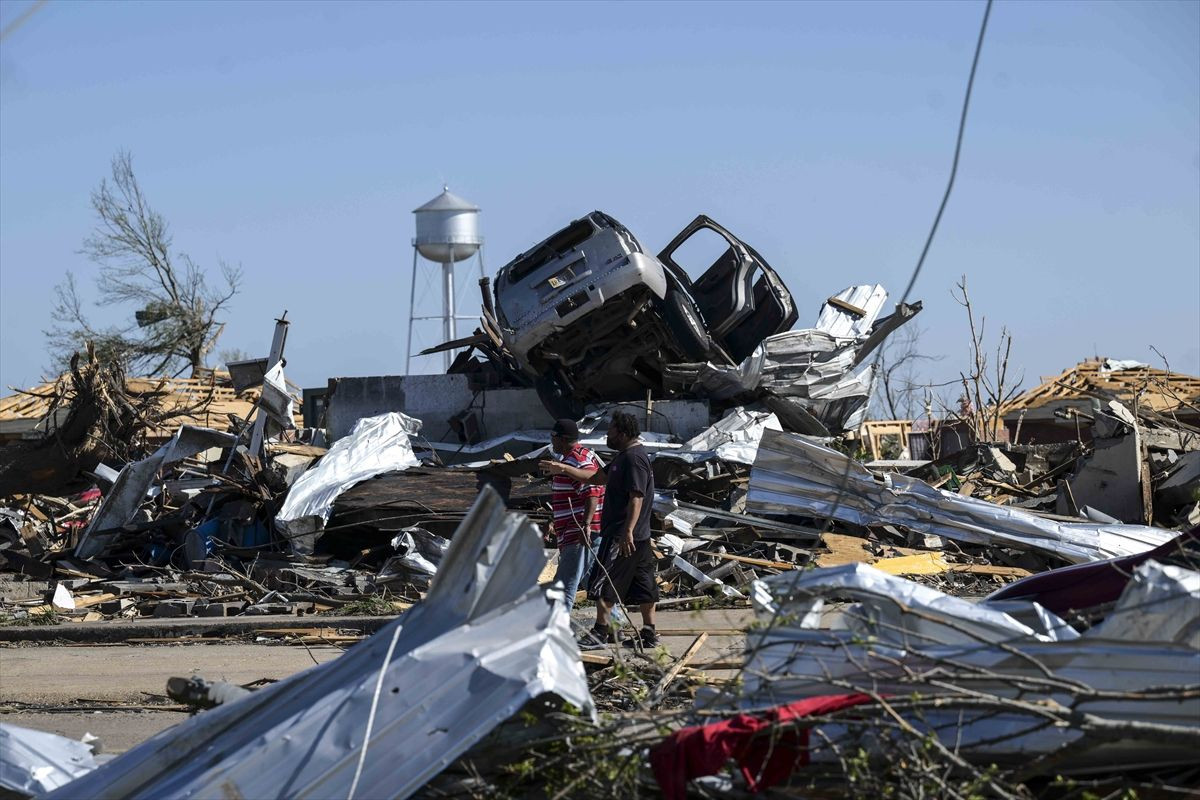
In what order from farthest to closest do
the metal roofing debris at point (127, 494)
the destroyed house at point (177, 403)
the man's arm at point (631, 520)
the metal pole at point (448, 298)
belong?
the metal pole at point (448, 298) < the destroyed house at point (177, 403) < the metal roofing debris at point (127, 494) < the man's arm at point (631, 520)

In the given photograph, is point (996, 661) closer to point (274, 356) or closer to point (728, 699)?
point (728, 699)

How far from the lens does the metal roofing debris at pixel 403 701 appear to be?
437cm

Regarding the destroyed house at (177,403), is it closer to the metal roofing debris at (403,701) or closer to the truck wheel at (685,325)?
the truck wheel at (685,325)

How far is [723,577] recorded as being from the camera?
11750mm

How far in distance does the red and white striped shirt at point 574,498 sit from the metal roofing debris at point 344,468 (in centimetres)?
503

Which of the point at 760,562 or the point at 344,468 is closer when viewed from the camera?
the point at 760,562

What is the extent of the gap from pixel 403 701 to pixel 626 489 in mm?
4094

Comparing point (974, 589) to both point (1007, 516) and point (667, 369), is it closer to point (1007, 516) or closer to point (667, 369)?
point (1007, 516)

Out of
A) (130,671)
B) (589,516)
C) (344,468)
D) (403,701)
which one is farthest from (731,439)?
(403,701)

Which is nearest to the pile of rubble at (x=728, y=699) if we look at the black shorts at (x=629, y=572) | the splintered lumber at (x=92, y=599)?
the black shorts at (x=629, y=572)

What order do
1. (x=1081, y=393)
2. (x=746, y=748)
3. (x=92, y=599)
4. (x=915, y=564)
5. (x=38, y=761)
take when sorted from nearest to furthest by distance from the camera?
(x=746, y=748)
(x=38, y=761)
(x=915, y=564)
(x=92, y=599)
(x=1081, y=393)

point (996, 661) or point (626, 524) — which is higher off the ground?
point (996, 661)

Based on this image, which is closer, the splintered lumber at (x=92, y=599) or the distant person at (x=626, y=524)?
the distant person at (x=626, y=524)

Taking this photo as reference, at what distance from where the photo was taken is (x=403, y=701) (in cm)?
448
